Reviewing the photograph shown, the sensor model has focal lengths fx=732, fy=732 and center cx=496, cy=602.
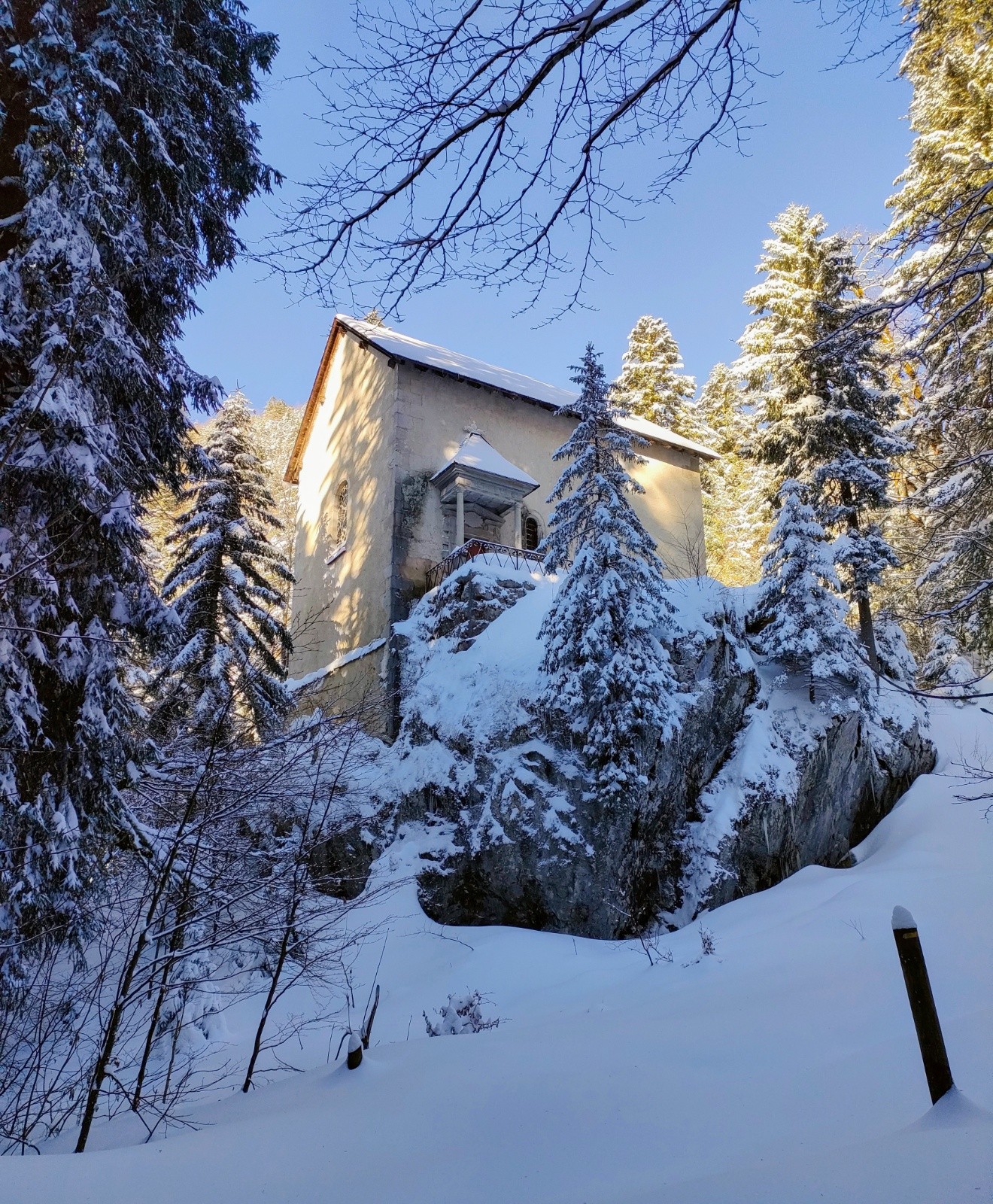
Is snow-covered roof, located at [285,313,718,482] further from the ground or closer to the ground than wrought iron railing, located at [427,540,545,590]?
further from the ground

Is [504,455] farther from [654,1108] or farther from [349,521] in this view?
[654,1108]

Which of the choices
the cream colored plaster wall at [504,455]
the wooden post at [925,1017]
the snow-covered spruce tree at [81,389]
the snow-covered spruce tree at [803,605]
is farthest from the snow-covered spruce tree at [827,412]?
the wooden post at [925,1017]

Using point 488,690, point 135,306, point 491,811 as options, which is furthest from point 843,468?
point 135,306

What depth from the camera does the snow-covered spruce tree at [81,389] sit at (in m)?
5.90

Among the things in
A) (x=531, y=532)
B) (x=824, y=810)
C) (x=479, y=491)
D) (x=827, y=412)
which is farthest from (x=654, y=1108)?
(x=531, y=532)

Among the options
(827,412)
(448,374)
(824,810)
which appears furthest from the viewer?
(448,374)

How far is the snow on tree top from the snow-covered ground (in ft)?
41.9

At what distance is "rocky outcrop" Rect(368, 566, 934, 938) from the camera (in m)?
10.6

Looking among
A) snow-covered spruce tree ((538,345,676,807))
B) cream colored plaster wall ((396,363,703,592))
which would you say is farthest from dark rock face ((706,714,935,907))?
cream colored plaster wall ((396,363,703,592))

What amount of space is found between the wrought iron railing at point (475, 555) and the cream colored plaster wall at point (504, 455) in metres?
0.55

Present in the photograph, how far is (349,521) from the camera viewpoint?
19.2m

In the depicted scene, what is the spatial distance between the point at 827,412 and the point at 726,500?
1695 centimetres

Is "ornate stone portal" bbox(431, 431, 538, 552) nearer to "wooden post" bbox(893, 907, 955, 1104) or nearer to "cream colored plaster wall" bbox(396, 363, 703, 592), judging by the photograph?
"cream colored plaster wall" bbox(396, 363, 703, 592)

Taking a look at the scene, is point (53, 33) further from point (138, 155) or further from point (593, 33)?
point (593, 33)
